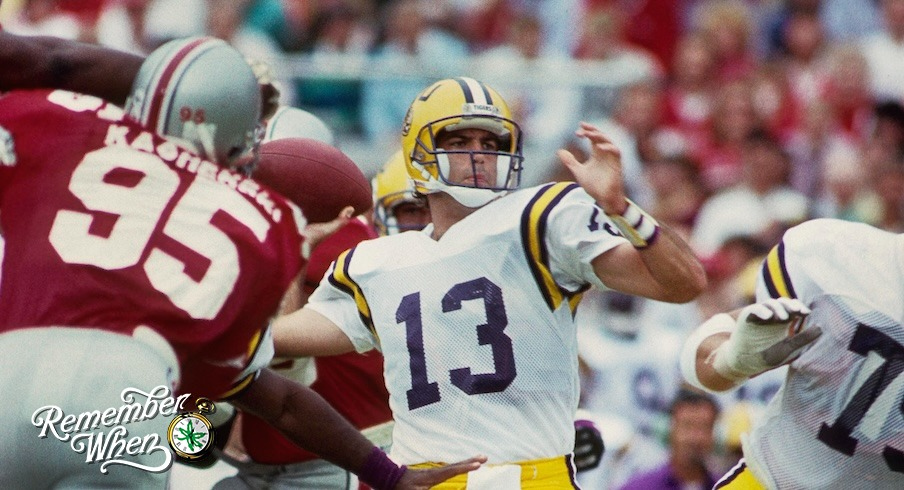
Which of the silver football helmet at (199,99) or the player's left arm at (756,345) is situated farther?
the player's left arm at (756,345)

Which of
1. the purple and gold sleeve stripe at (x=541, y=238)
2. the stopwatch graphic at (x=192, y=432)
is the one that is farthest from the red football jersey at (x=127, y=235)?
the purple and gold sleeve stripe at (x=541, y=238)

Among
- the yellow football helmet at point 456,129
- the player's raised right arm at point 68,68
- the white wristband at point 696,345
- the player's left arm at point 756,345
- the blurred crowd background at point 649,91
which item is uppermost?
the player's raised right arm at point 68,68

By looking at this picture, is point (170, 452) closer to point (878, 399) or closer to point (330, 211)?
point (330, 211)

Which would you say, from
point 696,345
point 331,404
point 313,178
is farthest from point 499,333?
point 331,404

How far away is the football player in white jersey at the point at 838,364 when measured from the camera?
4.46m

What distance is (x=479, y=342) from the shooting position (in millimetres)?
4359

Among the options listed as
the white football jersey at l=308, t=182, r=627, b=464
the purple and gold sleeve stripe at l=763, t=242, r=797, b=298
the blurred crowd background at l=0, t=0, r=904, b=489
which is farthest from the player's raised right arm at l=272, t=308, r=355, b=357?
the blurred crowd background at l=0, t=0, r=904, b=489

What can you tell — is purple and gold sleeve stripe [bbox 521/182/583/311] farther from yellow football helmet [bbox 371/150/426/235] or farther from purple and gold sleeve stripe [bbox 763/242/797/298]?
yellow football helmet [bbox 371/150/426/235]

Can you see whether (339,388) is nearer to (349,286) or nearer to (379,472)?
(349,286)

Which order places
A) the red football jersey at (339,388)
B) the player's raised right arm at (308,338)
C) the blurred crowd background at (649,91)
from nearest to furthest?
the player's raised right arm at (308,338), the red football jersey at (339,388), the blurred crowd background at (649,91)

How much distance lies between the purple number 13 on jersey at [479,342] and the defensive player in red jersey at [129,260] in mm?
615

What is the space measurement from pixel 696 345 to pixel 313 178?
1.28m

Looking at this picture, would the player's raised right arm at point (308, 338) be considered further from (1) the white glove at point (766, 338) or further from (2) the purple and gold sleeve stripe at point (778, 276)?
(2) the purple and gold sleeve stripe at point (778, 276)

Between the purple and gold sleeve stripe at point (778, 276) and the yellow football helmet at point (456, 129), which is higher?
the yellow football helmet at point (456, 129)
